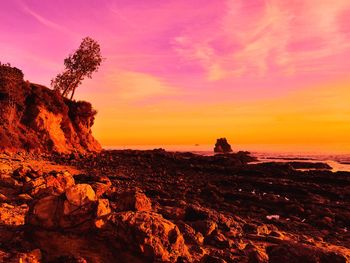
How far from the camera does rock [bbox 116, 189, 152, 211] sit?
11.1 meters

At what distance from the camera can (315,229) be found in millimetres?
15297

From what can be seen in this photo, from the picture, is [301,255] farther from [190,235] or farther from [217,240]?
[190,235]

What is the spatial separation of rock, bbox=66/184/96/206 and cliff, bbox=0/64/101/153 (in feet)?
93.7

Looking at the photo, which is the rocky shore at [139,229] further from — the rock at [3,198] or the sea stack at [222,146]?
the sea stack at [222,146]

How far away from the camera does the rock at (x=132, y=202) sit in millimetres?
11086

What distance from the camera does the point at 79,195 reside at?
28.8 feet

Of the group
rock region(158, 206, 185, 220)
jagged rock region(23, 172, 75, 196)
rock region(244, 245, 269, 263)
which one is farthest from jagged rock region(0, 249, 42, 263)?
jagged rock region(23, 172, 75, 196)

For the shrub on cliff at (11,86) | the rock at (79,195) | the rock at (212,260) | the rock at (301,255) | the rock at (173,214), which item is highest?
the shrub on cliff at (11,86)

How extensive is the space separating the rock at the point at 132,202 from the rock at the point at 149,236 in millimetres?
2638

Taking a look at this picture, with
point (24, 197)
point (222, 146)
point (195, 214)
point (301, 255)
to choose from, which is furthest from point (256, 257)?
point (222, 146)

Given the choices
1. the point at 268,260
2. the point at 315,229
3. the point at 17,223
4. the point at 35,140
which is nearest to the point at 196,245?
the point at 268,260

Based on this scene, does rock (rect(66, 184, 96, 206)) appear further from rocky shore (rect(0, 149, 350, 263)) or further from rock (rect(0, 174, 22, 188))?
rock (rect(0, 174, 22, 188))

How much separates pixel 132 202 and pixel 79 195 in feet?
8.83

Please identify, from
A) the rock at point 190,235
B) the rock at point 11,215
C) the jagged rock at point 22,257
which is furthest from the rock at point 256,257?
the rock at point 11,215
